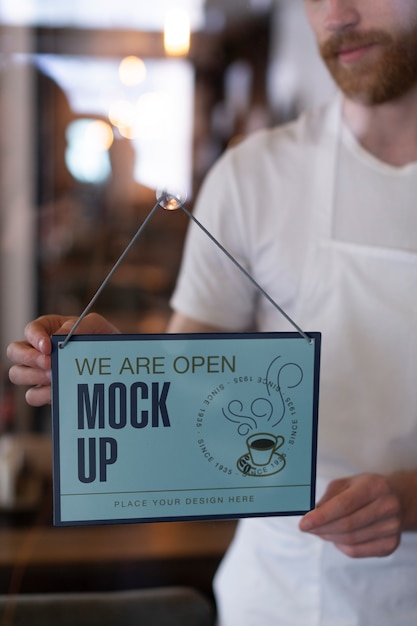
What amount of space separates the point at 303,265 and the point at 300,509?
28 centimetres

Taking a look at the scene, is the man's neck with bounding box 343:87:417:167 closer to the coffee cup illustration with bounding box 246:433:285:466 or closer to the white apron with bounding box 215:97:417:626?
the white apron with bounding box 215:97:417:626

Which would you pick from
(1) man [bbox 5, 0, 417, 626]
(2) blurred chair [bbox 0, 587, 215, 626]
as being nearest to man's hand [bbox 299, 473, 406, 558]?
(1) man [bbox 5, 0, 417, 626]

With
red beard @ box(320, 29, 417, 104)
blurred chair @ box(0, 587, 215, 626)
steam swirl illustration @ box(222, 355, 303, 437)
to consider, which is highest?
red beard @ box(320, 29, 417, 104)

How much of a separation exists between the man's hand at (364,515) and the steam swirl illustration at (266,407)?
3.7 inches

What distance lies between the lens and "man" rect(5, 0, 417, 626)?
630 millimetres

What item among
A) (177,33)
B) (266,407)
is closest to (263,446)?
(266,407)

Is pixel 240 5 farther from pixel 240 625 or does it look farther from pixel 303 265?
pixel 240 625

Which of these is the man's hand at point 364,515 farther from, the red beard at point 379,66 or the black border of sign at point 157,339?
the red beard at point 379,66

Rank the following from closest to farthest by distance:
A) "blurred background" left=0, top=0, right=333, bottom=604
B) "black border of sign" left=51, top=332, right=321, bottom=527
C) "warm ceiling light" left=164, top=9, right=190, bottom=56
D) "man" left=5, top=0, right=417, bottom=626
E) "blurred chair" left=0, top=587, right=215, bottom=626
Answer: "black border of sign" left=51, top=332, right=321, bottom=527 → "man" left=5, top=0, right=417, bottom=626 → "blurred chair" left=0, top=587, right=215, bottom=626 → "blurred background" left=0, top=0, right=333, bottom=604 → "warm ceiling light" left=164, top=9, right=190, bottom=56

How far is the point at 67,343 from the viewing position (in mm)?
482

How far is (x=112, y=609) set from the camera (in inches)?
32.4

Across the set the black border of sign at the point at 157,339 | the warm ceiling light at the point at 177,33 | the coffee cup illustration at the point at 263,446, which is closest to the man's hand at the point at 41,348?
the black border of sign at the point at 157,339

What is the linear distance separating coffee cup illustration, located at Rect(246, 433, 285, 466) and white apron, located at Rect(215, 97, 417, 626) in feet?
0.38

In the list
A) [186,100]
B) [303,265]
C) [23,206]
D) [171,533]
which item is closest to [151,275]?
[186,100]
